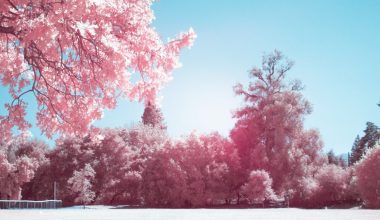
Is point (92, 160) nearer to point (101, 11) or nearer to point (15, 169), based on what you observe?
point (15, 169)

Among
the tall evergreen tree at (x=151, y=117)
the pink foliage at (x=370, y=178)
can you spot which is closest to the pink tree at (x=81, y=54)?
the pink foliage at (x=370, y=178)

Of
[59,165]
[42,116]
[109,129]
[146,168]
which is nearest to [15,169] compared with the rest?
[59,165]

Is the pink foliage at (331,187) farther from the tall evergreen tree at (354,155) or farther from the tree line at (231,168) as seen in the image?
the tall evergreen tree at (354,155)

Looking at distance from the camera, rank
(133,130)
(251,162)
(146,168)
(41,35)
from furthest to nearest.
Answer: (133,130)
(146,168)
(251,162)
(41,35)

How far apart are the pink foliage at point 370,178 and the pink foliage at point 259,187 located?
10123 mm

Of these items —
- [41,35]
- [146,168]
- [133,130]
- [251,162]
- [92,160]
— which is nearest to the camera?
[41,35]

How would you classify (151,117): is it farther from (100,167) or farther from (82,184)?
(82,184)

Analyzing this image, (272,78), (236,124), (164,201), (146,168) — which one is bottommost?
(164,201)

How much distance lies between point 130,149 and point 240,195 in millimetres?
17525

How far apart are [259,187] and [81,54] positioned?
3375 cm

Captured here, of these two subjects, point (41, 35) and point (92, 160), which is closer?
point (41, 35)

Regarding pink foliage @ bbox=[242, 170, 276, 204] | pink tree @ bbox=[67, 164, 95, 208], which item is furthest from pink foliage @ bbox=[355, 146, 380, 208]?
pink tree @ bbox=[67, 164, 95, 208]

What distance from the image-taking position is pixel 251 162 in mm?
46062
